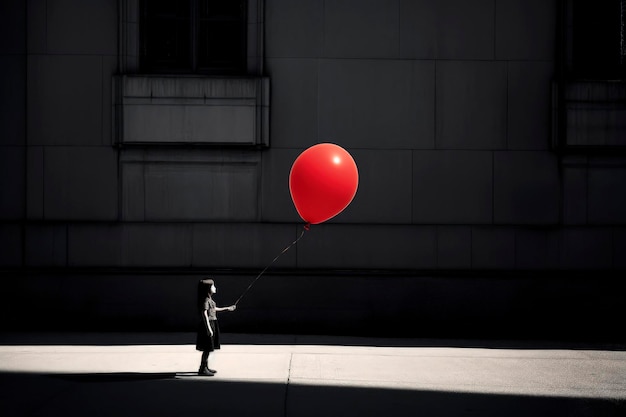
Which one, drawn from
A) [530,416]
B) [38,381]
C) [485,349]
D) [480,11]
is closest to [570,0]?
[480,11]

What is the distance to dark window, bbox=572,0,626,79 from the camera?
12.7 m

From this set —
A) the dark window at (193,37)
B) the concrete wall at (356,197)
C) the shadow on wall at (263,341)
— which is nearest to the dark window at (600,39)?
the concrete wall at (356,197)

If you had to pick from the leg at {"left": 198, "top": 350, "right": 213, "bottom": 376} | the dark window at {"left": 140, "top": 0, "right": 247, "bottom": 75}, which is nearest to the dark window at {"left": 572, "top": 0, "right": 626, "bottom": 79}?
the dark window at {"left": 140, "top": 0, "right": 247, "bottom": 75}

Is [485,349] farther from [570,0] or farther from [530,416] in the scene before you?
[570,0]

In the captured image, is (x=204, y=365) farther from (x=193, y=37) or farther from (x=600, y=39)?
(x=600, y=39)

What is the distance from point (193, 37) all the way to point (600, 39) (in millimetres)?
7517

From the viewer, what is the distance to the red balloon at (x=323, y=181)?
27.2 feet

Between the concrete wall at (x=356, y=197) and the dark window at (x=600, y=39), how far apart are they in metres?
0.62

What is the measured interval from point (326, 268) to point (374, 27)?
4.46m

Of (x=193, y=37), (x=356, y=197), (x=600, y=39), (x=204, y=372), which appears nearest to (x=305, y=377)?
(x=204, y=372)

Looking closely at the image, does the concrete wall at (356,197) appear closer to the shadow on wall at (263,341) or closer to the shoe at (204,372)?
the shadow on wall at (263,341)

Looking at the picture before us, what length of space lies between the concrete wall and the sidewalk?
2.82ft

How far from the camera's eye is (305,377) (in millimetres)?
8766

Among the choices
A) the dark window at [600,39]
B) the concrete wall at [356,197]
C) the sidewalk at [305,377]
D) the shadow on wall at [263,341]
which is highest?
the dark window at [600,39]
